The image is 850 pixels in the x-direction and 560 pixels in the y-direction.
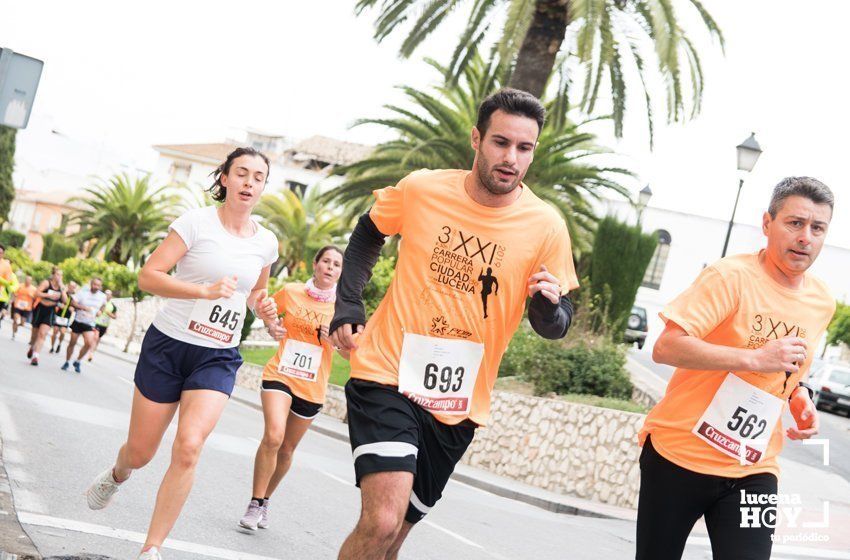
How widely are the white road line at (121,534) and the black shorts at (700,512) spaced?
2797 mm

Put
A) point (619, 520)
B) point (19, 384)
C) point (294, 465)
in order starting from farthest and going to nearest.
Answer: point (19, 384) < point (619, 520) < point (294, 465)

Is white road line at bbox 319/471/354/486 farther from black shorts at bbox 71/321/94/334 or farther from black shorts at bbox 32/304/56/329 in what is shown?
black shorts at bbox 32/304/56/329

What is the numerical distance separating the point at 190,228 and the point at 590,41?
12.8 meters

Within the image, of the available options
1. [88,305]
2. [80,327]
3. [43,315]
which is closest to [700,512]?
[80,327]

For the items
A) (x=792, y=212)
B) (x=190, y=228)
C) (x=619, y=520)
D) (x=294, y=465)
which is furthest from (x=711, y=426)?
(x=619, y=520)

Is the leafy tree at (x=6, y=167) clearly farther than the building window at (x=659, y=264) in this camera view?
Yes

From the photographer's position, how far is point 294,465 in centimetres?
1291

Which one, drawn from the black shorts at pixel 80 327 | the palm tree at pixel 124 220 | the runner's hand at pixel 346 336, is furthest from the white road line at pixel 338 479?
the palm tree at pixel 124 220

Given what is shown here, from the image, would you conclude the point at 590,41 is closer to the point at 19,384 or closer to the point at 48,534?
the point at 19,384

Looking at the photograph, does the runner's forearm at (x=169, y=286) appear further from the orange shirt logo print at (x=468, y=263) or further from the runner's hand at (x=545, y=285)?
the runner's hand at (x=545, y=285)

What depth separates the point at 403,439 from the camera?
432cm

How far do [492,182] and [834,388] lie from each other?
34.8 metres

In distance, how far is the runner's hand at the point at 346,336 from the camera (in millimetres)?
4648

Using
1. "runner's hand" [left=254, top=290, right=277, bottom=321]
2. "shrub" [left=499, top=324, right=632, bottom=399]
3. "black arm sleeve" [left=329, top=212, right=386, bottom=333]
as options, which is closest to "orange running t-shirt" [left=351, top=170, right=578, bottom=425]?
"black arm sleeve" [left=329, top=212, right=386, bottom=333]
